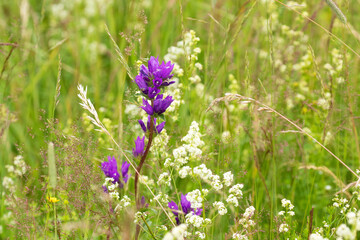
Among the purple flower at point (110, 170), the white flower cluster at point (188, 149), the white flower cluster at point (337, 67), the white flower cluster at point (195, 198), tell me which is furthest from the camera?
the white flower cluster at point (337, 67)

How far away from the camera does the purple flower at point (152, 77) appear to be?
61.7 inches

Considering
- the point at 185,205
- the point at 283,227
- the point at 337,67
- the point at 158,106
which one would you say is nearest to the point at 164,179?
the point at 185,205

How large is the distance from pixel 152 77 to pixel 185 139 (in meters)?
0.24

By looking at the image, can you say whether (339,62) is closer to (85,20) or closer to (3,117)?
(3,117)

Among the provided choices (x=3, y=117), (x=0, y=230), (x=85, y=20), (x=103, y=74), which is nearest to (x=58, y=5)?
(x=85, y=20)

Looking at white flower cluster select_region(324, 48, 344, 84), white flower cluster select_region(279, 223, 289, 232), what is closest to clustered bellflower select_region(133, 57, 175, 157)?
white flower cluster select_region(279, 223, 289, 232)

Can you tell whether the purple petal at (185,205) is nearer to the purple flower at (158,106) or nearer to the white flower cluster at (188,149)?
the white flower cluster at (188,149)

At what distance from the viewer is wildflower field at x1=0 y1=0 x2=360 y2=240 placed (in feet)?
5.36

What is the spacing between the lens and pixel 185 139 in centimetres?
164

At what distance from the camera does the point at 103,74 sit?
380cm

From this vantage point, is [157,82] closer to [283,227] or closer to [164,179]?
[164,179]

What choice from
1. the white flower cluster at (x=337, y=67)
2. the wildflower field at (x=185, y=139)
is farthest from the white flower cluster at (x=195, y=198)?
the white flower cluster at (x=337, y=67)

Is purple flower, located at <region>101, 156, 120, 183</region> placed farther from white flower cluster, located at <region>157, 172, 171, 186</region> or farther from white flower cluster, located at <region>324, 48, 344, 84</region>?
white flower cluster, located at <region>324, 48, 344, 84</region>

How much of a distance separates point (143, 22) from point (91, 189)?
690 millimetres
